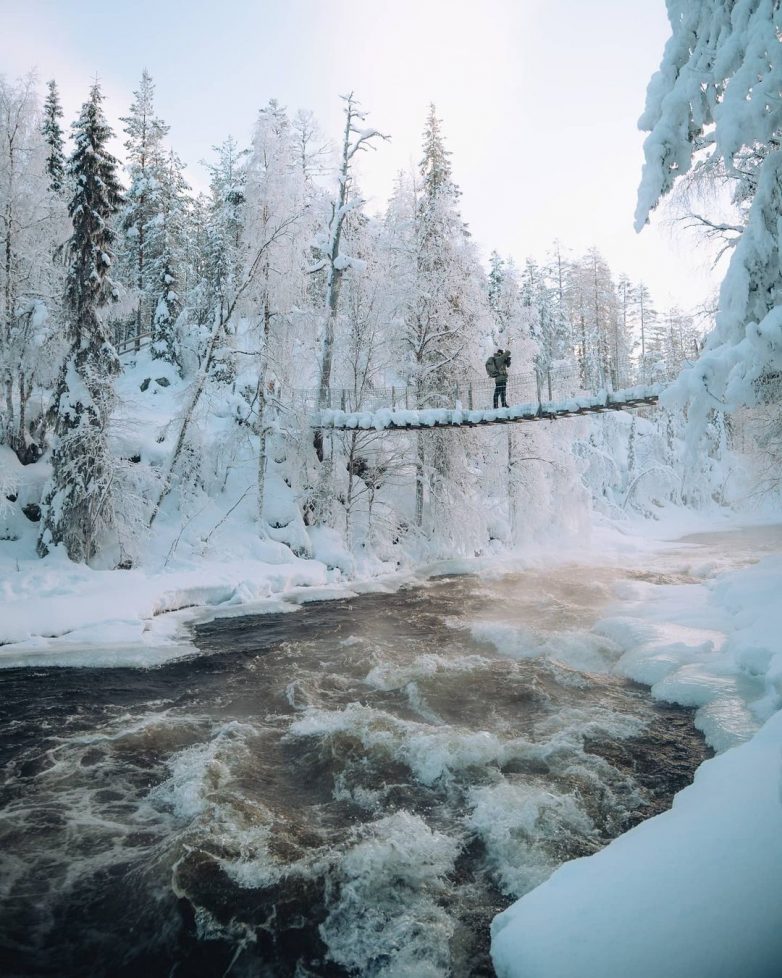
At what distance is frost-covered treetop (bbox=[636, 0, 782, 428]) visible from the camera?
16.5 feet

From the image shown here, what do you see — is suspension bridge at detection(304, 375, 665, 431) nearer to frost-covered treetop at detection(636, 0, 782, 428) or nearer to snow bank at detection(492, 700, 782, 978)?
frost-covered treetop at detection(636, 0, 782, 428)

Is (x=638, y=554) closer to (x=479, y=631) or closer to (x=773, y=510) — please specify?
(x=479, y=631)

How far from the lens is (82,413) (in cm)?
1391

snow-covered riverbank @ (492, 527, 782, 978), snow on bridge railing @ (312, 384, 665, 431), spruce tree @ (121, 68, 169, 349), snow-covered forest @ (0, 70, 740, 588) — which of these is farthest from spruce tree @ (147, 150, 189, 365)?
snow-covered riverbank @ (492, 527, 782, 978)

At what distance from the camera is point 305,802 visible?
5066 mm

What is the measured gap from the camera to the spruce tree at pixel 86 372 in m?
13.7

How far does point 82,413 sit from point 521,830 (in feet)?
45.5

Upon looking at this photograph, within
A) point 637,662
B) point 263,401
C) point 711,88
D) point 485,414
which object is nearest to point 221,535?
point 263,401

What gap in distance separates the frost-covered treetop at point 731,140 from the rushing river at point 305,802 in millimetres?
4002

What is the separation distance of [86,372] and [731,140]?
1421 cm

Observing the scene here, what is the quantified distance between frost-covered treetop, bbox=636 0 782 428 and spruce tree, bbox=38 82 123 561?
13081 millimetres

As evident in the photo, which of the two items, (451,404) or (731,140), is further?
(451,404)

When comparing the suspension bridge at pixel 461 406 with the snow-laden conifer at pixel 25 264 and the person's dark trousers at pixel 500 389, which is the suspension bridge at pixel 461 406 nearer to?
the person's dark trousers at pixel 500 389

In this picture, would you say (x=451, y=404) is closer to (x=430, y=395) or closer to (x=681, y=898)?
(x=430, y=395)
